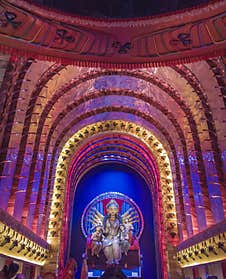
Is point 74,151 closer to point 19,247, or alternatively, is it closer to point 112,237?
point 112,237

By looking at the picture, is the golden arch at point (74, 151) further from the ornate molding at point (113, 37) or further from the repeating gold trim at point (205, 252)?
the ornate molding at point (113, 37)

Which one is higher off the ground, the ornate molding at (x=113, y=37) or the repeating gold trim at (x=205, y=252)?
the ornate molding at (x=113, y=37)

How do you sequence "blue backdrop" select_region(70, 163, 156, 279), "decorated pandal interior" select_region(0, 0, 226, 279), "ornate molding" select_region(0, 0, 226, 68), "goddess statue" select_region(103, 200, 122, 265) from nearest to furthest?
"ornate molding" select_region(0, 0, 226, 68) → "decorated pandal interior" select_region(0, 0, 226, 279) → "goddess statue" select_region(103, 200, 122, 265) → "blue backdrop" select_region(70, 163, 156, 279)

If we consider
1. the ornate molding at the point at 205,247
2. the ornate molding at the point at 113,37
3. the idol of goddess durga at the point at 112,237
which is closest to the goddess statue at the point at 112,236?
the idol of goddess durga at the point at 112,237

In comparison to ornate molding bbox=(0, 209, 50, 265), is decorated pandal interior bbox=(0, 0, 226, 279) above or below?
above

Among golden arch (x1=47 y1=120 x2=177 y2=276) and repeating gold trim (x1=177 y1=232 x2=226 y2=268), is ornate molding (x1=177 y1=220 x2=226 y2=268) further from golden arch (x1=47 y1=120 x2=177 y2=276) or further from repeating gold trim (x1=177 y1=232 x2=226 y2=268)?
golden arch (x1=47 y1=120 x2=177 y2=276)

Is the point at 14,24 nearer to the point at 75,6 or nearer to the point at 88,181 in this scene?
the point at 75,6

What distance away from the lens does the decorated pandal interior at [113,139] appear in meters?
6.04

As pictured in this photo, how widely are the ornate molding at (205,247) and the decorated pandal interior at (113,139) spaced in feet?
0.18

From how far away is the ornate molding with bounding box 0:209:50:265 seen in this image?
6969 mm

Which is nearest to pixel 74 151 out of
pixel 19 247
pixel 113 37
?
pixel 19 247

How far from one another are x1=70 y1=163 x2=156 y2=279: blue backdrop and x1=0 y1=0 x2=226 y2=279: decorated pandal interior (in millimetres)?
63

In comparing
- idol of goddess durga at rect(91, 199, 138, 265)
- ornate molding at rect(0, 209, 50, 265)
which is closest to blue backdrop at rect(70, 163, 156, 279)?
idol of goddess durga at rect(91, 199, 138, 265)

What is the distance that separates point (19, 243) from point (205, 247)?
18.1 feet
